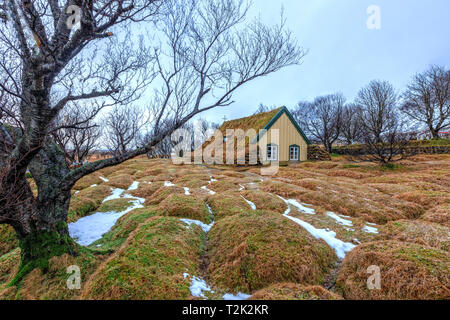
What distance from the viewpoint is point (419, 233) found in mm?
4605

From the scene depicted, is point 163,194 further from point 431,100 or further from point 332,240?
point 431,100

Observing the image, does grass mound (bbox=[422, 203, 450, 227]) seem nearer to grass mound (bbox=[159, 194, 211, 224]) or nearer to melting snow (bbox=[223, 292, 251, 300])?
melting snow (bbox=[223, 292, 251, 300])

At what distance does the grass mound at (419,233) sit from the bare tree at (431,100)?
34865 mm

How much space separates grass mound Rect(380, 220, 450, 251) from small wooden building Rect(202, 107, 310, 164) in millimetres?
14165

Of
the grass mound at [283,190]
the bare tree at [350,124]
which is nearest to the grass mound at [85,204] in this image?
the grass mound at [283,190]

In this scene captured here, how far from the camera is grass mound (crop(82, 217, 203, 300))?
291cm

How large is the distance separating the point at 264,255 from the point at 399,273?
2.24 metres

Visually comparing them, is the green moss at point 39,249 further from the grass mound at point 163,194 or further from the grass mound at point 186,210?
the grass mound at point 163,194

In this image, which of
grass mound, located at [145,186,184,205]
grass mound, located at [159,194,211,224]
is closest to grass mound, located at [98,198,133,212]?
grass mound, located at [145,186,184,205]

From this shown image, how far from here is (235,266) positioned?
3.58m

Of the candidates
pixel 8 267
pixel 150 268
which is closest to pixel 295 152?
pixel 150 268

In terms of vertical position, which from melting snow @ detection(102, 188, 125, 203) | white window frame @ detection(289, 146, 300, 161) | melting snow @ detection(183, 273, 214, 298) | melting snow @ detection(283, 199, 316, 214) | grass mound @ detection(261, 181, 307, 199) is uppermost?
white window frame @ detection(289, 146, 300, 161)
